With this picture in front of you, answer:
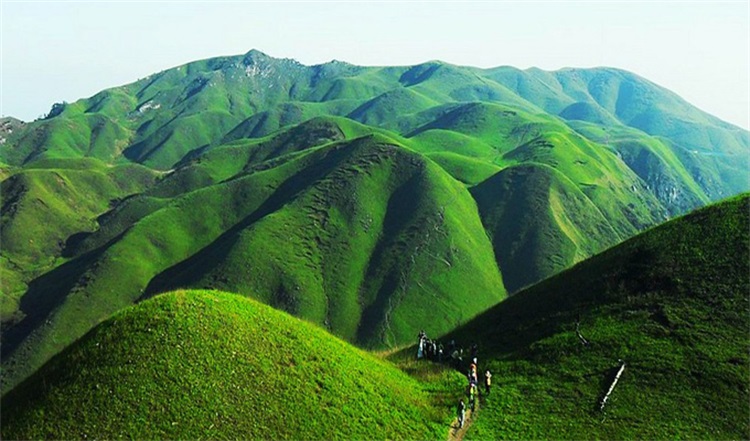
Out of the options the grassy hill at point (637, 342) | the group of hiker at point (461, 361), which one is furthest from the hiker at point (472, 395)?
the grassy hill at point (637, 342)

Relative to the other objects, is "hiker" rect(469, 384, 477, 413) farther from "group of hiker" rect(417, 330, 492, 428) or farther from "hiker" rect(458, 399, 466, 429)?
"hiker" rect(458, 399, 466, 429)

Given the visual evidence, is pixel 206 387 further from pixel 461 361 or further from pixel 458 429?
pixel 461 361

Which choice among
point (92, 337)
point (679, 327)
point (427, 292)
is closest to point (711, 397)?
point (679, 327)

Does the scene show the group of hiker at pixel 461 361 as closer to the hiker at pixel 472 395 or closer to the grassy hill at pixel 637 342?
the hiker at pixel 472 395

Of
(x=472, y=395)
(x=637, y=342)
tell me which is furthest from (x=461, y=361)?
(x=637, y=342)

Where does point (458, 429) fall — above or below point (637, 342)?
below

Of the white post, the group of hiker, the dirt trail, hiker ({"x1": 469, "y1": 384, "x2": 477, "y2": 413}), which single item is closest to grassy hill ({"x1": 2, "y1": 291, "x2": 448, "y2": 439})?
the dirt trail

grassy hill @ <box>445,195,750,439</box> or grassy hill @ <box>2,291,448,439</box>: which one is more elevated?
grassy hill @ <box>2,291,448,439</box>
